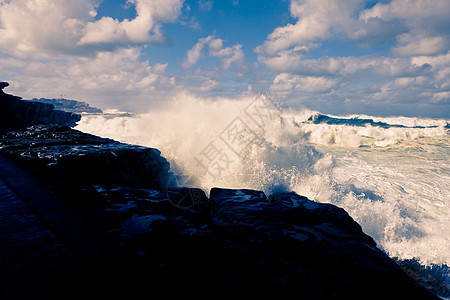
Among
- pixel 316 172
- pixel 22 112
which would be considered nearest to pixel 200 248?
pixel 316 172

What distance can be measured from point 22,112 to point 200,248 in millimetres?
16991

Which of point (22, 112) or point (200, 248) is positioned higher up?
point (22, 112)

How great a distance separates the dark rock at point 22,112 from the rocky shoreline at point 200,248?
8.13 meters

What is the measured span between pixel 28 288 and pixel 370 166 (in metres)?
20.5

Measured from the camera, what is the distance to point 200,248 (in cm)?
165

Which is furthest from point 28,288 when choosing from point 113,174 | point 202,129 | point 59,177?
point 202,129

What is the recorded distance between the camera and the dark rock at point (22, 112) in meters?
10.5

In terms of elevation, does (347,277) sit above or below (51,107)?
below

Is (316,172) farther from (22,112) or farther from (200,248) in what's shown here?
(22,112)

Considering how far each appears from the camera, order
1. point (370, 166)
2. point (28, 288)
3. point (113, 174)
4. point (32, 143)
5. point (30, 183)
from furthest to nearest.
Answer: point (370, 166)
point (32, 143)
point (113, 174)
point (30, 183)
point (28, 288)

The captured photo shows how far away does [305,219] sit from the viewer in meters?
2.47

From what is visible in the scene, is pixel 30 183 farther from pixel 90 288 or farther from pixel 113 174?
pixel 90 288

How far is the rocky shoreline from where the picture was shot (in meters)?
1.20

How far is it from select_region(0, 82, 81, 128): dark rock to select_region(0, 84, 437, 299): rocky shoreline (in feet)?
26.7
